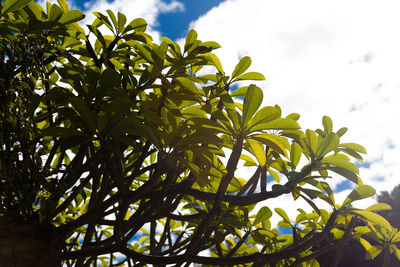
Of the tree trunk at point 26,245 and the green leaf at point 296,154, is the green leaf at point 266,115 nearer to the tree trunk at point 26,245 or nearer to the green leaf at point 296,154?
the green leaf at point 296,154

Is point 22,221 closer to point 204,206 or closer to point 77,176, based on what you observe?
point 77,176

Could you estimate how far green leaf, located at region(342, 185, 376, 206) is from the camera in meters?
1.54

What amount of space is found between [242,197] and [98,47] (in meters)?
1.09

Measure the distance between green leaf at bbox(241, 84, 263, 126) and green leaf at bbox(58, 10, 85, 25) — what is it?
0.82 m

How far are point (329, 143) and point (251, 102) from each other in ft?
1.44

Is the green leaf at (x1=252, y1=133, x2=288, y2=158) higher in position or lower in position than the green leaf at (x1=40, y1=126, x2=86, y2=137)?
lower

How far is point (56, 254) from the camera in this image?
52.8 inches

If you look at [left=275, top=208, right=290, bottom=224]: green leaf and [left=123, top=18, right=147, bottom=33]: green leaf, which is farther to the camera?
[left=275, top=208, right=290, bottom=224]: green leaf

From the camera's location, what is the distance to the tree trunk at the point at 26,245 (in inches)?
47.3

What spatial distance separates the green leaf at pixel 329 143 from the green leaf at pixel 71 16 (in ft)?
3.84

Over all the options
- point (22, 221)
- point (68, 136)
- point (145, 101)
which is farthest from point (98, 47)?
point (22, 221)

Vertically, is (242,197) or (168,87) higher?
(168,87)

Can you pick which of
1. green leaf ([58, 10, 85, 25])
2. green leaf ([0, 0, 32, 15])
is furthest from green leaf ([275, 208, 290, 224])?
green leaf ([0, 0, 32, 15])

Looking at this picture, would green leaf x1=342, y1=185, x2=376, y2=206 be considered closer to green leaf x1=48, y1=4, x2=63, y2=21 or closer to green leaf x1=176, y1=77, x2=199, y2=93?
green leaf x1=176, y1=77, x2=199, y2=93
